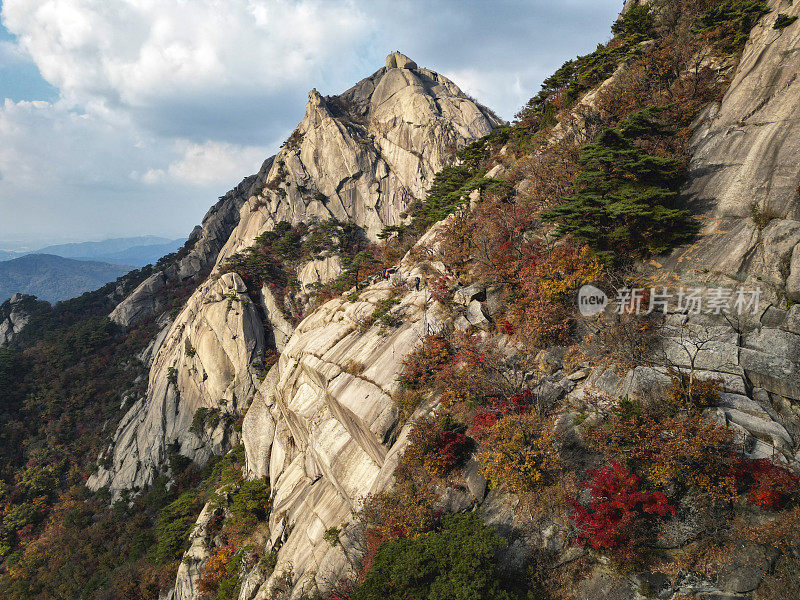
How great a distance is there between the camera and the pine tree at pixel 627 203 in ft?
48.2

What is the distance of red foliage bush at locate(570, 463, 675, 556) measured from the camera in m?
9.11

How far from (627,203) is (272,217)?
70.7 metres

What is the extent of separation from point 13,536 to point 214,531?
38761 mm

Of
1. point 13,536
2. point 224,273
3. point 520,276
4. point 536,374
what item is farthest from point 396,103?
point 13,536

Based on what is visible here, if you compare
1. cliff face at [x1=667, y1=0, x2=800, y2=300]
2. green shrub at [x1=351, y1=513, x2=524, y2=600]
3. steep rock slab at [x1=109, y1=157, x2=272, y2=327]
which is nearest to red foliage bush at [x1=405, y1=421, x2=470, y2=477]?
green shrub at [x1=351, y1=513, x2=524, y2=600]

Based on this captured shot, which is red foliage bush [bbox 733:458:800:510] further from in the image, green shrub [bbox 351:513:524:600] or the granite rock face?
the granite rock face

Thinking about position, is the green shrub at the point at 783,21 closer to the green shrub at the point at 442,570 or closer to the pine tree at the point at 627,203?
the pine tree at the point at 627,203

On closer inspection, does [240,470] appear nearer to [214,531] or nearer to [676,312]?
[214,531]

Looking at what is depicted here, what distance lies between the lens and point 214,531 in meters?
27.0

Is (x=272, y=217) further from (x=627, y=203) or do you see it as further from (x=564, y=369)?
(x=564, y=369)

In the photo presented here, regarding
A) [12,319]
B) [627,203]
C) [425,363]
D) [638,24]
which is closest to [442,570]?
[425,363]
